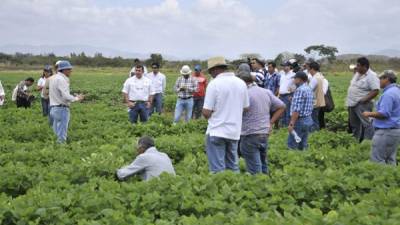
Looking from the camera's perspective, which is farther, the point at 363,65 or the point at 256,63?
the point at 256,63

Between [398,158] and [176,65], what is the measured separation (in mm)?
71572

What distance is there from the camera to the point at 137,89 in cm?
1176

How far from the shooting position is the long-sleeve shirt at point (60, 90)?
30.8ft

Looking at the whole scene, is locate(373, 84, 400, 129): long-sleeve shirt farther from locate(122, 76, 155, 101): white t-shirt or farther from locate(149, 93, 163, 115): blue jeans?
locate(149, 93, 163, 115): blue jeans

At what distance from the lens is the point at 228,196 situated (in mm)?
4961

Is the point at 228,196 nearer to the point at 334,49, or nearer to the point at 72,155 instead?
the point at 72,155

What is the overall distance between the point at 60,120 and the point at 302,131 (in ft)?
15.0

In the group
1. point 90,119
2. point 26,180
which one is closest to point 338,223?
point 26,180

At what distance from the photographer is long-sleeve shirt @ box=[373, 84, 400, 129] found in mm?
7094

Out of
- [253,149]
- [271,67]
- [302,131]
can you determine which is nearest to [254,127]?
[253,149]

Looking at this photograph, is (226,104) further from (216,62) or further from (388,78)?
(388,78)

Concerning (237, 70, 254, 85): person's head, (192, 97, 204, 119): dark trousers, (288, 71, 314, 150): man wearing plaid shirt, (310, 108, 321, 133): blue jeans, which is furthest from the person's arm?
(192, 97, 204, 119): dark trousers

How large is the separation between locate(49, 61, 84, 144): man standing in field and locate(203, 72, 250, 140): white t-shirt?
386cm

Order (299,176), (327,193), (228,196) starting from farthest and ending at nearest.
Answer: (299,176)
(327,193)
(228,196)
